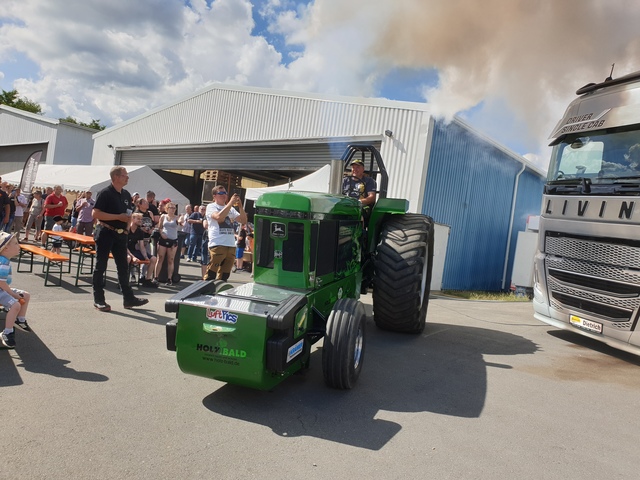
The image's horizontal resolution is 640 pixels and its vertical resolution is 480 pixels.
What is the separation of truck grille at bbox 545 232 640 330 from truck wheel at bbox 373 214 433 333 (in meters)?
1.93

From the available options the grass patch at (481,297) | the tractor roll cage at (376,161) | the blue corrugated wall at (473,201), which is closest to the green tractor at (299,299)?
the tractor roll cage at (376,161)

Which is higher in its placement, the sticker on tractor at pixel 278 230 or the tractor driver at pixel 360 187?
the tractor driver at pixel 360 187

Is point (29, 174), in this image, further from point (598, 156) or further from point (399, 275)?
point (598, 156)

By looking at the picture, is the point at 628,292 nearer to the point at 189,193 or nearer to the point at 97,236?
the point at 97,236

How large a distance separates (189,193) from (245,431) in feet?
76.8

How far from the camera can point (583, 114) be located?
20.4 ft

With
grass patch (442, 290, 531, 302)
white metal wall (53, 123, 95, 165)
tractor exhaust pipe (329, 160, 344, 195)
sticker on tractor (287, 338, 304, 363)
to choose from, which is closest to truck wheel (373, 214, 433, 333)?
tractor exhaust pipe (329, 160, 344, 195)

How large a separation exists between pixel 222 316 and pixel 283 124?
39.3 ft

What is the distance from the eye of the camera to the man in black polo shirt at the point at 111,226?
5641mm

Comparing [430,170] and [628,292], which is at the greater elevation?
[430,170]

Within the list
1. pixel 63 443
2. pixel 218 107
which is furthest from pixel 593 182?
pixel 218 107

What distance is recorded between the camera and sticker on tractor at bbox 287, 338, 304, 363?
3.44 metres

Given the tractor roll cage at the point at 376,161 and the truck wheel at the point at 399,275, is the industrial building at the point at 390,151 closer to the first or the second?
the tractor roll cage at the point at 376,161

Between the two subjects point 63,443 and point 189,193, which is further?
point 189,193
